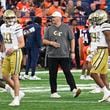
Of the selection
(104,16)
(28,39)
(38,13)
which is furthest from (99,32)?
(38,13)

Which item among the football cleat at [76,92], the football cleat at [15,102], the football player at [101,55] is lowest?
the football cleat at [76,92]

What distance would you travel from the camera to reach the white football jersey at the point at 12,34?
42.0 feet

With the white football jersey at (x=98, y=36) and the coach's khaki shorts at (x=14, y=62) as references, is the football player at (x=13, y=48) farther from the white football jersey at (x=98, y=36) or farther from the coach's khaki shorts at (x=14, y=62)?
the white football jersey at (x=98, y=36)

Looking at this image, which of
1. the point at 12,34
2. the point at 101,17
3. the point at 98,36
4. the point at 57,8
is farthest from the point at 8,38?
the point at 57,8

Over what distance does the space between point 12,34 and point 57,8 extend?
1514 centimetres

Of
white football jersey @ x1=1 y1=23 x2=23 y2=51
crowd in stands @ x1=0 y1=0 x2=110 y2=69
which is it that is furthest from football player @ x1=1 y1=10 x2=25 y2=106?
crowd in stands @ x1=0 y1=0 x2=110 y2=69

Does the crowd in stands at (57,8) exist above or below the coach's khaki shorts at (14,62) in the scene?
below

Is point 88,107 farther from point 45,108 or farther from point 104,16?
point 104,16

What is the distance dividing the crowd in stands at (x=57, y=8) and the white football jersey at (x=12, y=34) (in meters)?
12.3

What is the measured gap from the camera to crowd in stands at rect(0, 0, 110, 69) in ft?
86.5

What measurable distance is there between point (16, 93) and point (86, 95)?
2495 mm

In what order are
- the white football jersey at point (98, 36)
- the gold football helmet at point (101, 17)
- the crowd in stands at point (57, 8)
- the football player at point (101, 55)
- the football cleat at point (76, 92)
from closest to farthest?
the football player at point (101, 55) → the white football jersey at point (98, 36) → the gold football helmet at point (101, 17) → the football cleat at point (76, 92) → the crowd in stands at point (57, 8)

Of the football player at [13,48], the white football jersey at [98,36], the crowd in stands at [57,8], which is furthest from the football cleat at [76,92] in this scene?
the crowd in stands at [57,8]

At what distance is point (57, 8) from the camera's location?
1098 inches
